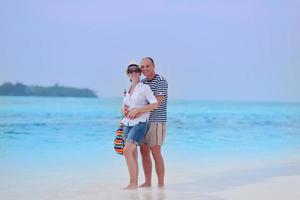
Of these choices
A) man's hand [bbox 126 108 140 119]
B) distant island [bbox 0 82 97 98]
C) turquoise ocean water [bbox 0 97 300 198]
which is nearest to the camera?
man's hand [bbox 126 108 140 119]

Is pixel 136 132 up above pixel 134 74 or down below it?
below

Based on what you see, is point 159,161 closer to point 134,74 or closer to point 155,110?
point 155,110

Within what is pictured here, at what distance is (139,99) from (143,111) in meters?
0.09

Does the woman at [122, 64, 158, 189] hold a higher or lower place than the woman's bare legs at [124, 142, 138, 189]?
higher

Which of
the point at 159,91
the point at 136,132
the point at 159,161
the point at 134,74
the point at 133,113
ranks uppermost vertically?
the point at 134,74

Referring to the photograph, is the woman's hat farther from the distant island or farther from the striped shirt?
the distant island

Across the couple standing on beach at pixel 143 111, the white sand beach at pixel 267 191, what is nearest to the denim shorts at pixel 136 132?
the couple standing on beach at pixel 143 111

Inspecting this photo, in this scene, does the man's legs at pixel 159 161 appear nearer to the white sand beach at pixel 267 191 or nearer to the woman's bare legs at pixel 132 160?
the woman's bare legs at pixel 132 160

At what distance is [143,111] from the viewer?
145 inches

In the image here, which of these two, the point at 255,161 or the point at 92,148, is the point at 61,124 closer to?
the point at 92,148

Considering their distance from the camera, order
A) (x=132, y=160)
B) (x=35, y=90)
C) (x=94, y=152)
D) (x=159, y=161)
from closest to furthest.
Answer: (x=132, y=160)
(x=159, y=161)
(x=94, y=152)
(x=35, y=90)

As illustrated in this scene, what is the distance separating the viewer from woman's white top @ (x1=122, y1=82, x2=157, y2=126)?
3.69 meters

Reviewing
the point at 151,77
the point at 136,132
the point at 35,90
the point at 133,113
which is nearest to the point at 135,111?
the point at 133,113

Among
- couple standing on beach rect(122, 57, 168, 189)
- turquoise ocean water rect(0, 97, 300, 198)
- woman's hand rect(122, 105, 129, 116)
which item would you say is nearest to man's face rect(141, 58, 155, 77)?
couple standing on beach rect(122, 57, 168, 189)
